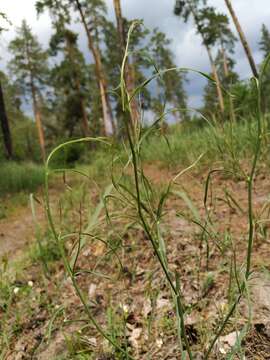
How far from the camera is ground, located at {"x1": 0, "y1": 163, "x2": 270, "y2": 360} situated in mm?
1310

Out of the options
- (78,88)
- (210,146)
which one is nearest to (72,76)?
(78,88)

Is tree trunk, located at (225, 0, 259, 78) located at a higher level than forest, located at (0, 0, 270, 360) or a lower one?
higher

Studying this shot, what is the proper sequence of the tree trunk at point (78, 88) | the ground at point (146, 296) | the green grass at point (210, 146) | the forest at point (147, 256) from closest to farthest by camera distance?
1. the forest at point (147, 256)
2. the ground at point (146, 296)
3. the green grass at point (210, 146)
4. the tree trunk at point (78, 88)

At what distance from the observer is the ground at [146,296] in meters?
1.31

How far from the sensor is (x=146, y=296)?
176 centimetres

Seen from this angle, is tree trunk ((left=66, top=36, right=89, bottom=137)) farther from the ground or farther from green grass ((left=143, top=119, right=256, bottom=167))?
the ground

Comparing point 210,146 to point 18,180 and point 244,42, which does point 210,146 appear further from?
point 244,42

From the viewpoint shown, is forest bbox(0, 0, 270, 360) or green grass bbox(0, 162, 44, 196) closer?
forest bbox(0, 0, 270, 360)

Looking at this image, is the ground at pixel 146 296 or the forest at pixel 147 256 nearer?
the forest at pixel 147 256

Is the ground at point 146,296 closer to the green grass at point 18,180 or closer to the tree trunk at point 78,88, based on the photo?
the green grass at point 18,180

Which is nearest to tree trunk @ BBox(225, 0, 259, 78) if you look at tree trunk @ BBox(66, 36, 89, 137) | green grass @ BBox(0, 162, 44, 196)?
green grass @ BBox(0, 162, 44, 196)

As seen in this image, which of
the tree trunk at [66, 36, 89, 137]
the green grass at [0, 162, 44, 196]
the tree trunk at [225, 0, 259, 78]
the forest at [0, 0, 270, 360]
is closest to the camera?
the forest at [0, 0, 270, 360]

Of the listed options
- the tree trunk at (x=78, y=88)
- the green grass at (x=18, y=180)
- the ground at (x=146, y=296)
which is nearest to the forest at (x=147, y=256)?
the ground at (x=146, y=296)

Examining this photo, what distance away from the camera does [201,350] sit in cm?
136
